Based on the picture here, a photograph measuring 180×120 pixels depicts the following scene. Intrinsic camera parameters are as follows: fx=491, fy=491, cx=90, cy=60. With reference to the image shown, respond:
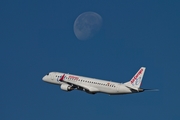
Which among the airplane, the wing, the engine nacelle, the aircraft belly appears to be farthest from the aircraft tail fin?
the engine nacelle

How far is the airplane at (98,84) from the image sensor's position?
145 meters

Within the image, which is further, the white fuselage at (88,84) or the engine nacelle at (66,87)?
the engine nacelle at (66,87)

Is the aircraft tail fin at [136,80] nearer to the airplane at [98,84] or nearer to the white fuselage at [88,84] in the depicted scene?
the airplane at [98,84]

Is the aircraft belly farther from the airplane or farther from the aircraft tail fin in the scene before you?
the aircraft tail fin

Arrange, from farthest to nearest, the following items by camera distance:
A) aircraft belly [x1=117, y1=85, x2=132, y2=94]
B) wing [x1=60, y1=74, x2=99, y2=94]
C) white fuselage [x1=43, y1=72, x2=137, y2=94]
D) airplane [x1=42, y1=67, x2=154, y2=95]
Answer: wing [x1=60, y1=74, x2=99, y2=94]
white fuselage [x1=43, y1=72, x2=137, y2=94]
airplane [x1=42, y1=67, x2=154, y2=95]
aircraft belly [x1=117, y1=85, x2=132, y2=94]

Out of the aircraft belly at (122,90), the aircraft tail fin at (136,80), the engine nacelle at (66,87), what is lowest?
the engine nacelle at (66,87)

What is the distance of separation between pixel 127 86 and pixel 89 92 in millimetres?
12240

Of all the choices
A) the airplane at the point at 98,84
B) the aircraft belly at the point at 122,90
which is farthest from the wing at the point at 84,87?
the aircraft belly at the point at 122,90

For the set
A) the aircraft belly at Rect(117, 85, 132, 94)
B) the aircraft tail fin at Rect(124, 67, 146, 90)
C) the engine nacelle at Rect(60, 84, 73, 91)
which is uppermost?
the aircraft tail fin at Rect(124, 67, 146, 90)

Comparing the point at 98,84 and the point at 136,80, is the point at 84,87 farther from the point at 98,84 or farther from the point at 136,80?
the point at 136,80

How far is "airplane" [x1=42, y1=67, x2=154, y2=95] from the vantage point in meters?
145

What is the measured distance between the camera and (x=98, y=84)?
149 m

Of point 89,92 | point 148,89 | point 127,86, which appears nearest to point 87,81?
point 89,92

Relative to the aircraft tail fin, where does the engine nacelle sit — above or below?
below
